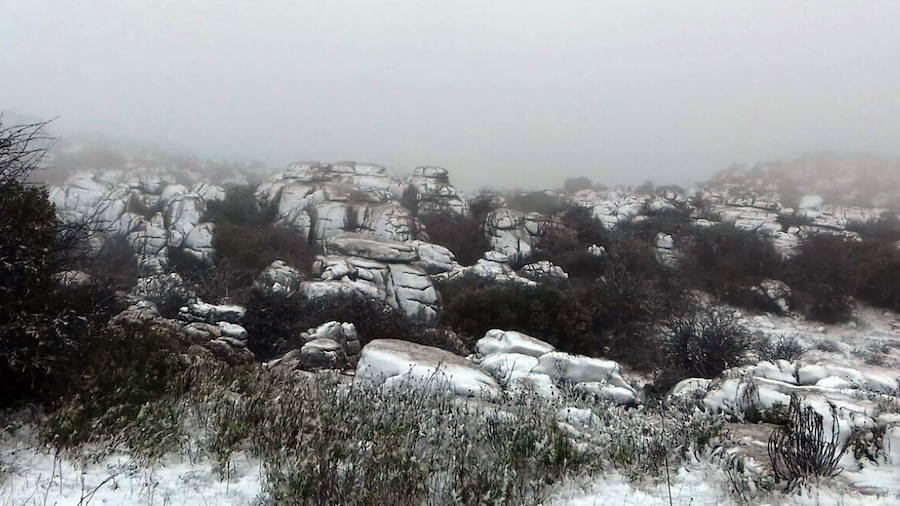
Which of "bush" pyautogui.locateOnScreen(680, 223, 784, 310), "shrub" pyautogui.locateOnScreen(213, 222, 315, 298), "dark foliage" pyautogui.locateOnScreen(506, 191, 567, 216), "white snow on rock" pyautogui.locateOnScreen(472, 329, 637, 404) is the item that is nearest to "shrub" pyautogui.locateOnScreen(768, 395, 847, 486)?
"white snow on rock" pyautogui.locateOnScreen(472, 329, 637, 404)

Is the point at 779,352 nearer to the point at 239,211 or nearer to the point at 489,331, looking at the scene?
the point at 489,331

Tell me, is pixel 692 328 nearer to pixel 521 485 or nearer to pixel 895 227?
pixel 521 485

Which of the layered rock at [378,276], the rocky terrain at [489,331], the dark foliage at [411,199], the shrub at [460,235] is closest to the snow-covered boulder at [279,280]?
the rocky terrain at [489,331]

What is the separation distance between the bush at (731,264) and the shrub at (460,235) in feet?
33.3

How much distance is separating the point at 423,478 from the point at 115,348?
395 centimetres

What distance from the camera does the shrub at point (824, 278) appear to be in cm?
1912

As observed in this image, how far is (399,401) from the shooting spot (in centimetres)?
477

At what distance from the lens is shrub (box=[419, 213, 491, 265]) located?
27359mm

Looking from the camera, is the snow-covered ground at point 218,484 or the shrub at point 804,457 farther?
the shrub at point 804,457

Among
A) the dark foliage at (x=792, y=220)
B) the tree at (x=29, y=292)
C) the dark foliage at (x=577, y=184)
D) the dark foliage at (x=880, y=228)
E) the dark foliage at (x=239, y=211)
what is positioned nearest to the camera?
the tree at (x=29, y=292)

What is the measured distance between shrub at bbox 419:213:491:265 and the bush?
10.2m

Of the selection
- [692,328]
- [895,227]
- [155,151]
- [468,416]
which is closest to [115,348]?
[468,416]

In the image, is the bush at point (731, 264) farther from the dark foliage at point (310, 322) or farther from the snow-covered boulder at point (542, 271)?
the dark foliage at point (310, 322)

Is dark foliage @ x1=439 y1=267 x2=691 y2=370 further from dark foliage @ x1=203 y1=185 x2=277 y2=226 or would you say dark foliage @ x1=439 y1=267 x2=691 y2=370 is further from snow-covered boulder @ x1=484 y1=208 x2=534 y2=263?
dark foliage @ x1=203 y1=185 x2=277 y2=226
